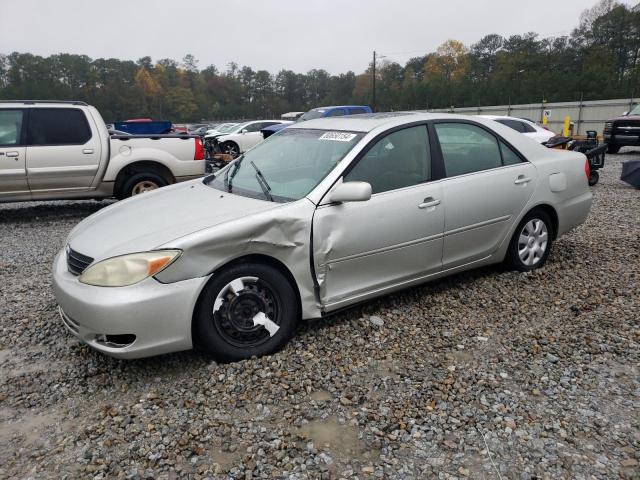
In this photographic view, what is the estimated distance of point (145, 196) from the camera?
4.07 meters

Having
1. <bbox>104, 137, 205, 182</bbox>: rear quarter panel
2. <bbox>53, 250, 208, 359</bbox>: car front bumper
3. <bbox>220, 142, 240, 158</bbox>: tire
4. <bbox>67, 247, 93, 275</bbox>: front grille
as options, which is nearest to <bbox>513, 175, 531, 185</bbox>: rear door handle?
<bbox>53, 250, 208, 359</bbox>: car front bumper

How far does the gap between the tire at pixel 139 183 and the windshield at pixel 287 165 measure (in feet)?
13.6

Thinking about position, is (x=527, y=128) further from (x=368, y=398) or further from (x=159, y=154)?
(x=368, y=398)

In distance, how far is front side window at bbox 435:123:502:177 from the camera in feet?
13.3

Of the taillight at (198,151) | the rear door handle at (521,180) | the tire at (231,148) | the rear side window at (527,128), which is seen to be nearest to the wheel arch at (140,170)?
the taillight at (198,151)

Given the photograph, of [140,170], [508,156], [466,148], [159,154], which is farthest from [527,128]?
[466,148]

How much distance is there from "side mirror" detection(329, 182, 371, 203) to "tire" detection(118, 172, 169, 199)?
5.49m

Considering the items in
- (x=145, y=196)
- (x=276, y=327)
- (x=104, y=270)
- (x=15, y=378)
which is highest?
(x=145, y=196)

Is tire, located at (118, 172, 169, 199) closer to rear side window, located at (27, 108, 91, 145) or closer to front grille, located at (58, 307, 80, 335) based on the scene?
rear side window, located at (27, 108, 91, 145)

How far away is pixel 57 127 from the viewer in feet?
25.0

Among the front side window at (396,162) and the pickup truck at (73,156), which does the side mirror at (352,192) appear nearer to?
the front side window at (396,162)

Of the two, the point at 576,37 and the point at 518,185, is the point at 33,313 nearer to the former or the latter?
the point at 518,185

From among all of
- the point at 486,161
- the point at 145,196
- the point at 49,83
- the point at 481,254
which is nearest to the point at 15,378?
the point at 145,196

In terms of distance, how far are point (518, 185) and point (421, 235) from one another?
4.04ft
